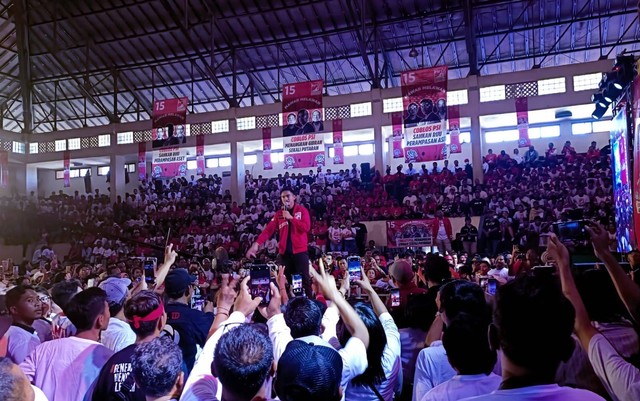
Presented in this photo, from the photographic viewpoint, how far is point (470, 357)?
199cm

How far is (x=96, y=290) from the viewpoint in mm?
3262

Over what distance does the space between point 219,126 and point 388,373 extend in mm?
22389

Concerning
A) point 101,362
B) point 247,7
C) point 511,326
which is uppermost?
point 247,7

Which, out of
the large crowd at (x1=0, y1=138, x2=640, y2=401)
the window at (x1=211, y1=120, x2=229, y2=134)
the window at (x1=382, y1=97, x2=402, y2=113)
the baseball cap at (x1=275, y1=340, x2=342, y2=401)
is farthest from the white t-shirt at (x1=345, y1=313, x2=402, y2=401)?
the window at (x1=211, y1=120, x2=229, y2=134)

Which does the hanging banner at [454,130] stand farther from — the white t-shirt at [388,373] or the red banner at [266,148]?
the white t-shirt at [388,373]

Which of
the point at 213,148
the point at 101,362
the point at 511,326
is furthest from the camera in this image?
the point at 213,148

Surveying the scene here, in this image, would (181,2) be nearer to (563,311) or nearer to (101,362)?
(101,362)

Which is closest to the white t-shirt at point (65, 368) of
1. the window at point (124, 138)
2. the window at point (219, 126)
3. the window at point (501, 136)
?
the window at point (219, 126)

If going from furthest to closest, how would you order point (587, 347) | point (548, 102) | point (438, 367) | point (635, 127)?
point (548, 102), point (635, 127), point (438, 367), point (587, 347)

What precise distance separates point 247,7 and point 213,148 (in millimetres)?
7621

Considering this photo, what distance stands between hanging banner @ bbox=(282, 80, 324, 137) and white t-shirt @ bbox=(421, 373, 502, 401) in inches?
686

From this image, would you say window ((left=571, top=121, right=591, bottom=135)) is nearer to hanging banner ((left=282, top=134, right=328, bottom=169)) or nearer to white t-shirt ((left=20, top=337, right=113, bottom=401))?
hanging banner ((left=282, top=134, right=328, bottom=169))

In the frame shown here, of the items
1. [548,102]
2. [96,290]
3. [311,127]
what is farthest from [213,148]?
[96,290]

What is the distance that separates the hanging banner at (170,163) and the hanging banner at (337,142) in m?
6.06
